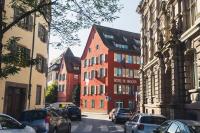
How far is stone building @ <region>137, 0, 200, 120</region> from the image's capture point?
868 inches

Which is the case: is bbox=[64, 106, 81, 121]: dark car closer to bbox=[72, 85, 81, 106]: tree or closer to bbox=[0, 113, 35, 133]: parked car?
bbox=[0, 113, 35, 133]: parked car

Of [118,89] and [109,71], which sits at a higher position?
[109,71]

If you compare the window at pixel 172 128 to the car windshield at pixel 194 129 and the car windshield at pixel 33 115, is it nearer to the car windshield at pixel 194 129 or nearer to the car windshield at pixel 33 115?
the car windshield at pixel 194 129

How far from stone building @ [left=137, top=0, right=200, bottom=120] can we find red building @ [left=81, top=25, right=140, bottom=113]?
2755 cm

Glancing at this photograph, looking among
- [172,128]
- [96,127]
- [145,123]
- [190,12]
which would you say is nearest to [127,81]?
[96,127]

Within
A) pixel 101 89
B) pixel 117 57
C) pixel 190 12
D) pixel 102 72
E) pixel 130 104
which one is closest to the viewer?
pixel 190 12

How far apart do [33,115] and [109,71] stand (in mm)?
48594

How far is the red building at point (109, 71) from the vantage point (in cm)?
6431

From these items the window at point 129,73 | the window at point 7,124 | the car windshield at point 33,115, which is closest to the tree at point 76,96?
the window at point 129,73

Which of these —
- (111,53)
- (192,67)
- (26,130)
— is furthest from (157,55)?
(111,53)

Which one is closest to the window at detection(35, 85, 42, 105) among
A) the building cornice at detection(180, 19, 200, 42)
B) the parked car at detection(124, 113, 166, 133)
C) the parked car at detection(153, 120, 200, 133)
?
the building cornice at detection(180, 19, 200, 42)

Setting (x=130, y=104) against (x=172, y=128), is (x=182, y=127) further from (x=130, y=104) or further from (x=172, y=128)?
(x=130, y=104)

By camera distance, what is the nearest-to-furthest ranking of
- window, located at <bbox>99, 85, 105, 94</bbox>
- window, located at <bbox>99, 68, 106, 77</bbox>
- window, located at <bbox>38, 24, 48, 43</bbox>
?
window, located at <bbox>38, 24, 48, 43</bbox>, window, located at <bbox>99, 85, 105, 94</bbox>, window, located at <bbox>99, 68, 106, 77</bbox>

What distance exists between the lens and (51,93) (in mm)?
82500
